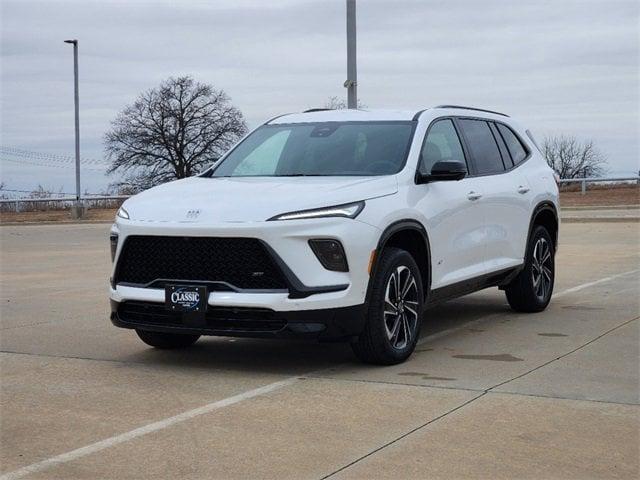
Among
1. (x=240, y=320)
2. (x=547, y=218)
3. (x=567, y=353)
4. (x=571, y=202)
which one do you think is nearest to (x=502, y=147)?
(x=547, y=218)

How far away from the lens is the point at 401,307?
769 centimetres

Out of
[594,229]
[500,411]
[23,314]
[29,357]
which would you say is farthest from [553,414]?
[594,229]

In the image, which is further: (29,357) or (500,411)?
(29,357)

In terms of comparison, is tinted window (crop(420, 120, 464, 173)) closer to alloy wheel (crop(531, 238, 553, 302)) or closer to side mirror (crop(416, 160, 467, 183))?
side mirror (crop(416, 160, 467, 183))

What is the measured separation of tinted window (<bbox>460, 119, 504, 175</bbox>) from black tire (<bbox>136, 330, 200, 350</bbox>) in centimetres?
295

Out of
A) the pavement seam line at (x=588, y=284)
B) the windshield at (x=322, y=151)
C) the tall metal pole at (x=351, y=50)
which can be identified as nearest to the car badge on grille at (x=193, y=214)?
the windshield at (x=322, y=151)

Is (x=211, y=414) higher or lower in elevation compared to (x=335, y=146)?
lower

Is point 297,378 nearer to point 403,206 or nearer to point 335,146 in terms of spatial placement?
point 403,206

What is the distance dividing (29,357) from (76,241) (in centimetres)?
1717

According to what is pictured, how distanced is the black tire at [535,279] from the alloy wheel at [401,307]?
2666mm

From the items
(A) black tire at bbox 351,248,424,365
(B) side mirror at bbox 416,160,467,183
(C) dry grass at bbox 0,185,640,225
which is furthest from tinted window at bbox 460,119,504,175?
(C) dry grass at bbox 0,185,640,225

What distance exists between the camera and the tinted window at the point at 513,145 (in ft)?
34.0

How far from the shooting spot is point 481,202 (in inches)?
360

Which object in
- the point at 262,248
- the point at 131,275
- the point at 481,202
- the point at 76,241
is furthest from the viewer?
the point at 76,241
